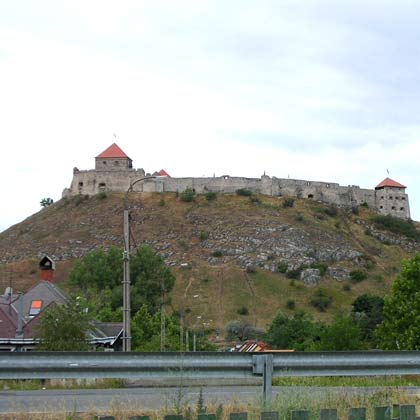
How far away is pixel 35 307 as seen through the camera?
36.7 metres

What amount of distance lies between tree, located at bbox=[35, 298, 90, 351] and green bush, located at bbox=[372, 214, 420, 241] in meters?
93.4

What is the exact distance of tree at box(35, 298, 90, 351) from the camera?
2831 cm

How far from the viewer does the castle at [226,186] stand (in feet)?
392

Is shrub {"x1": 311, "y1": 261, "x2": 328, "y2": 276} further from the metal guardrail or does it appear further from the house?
the metal guardrail

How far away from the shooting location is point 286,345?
2447 inches

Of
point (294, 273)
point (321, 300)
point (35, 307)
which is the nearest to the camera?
point (35, 307)

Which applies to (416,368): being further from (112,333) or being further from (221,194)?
(221,194)

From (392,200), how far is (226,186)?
28.9m

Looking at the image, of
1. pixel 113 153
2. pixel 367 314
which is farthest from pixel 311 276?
pixel 113 153

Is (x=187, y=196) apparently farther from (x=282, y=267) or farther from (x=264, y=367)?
(x=264, y=367)

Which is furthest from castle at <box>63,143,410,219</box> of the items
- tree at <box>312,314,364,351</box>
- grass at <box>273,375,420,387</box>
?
grass at <box>273,375,420,387</box>

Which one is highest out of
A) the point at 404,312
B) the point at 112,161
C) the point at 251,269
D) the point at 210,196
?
the point at 112,161

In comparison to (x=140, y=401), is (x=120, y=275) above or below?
above

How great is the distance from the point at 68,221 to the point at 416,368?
108874 millimetres
